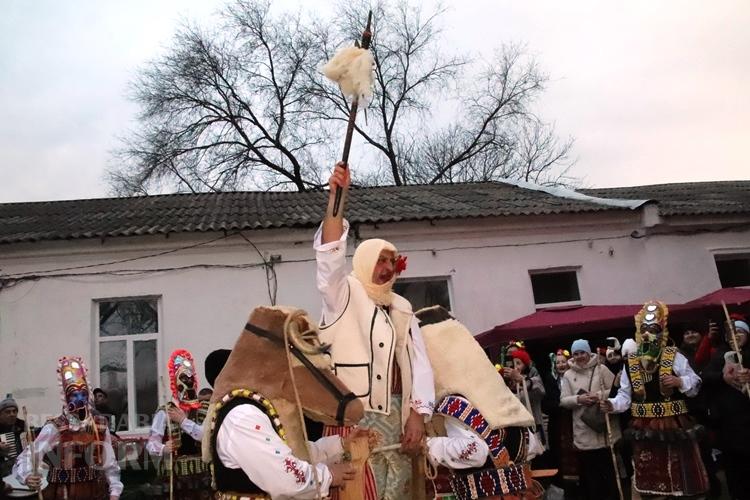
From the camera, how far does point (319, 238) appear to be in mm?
4285

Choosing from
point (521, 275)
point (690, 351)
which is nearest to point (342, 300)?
point (690, 351)

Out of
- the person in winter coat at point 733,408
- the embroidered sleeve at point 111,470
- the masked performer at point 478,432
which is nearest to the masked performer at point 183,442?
the embroidered sleeve at point 111,470

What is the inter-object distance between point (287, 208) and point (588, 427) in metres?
7.02

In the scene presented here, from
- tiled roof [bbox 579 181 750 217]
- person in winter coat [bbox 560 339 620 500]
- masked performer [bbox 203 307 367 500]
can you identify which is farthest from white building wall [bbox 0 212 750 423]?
masked performer [bbox 203 307 367 500]

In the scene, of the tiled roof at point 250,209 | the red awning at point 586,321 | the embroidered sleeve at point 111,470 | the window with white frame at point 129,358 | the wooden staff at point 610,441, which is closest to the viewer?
the embroidered sleeve at point 111,470

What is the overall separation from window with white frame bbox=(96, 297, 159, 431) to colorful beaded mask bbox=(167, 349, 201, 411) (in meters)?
2.95

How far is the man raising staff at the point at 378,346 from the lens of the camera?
389 centimetres

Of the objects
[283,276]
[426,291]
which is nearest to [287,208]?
[283,276]

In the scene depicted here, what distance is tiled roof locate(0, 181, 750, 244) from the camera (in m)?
11.4

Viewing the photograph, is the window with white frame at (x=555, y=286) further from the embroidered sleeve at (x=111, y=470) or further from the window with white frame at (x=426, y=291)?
the embroidered sleeve at (x=111, y=470)

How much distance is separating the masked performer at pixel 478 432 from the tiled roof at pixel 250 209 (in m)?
7.62

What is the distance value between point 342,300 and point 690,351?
6.30m

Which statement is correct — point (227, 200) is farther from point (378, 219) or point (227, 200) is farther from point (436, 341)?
point (436, 341)

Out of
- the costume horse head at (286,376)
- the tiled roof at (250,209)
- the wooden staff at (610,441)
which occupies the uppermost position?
the tiled roof at (250,209)
